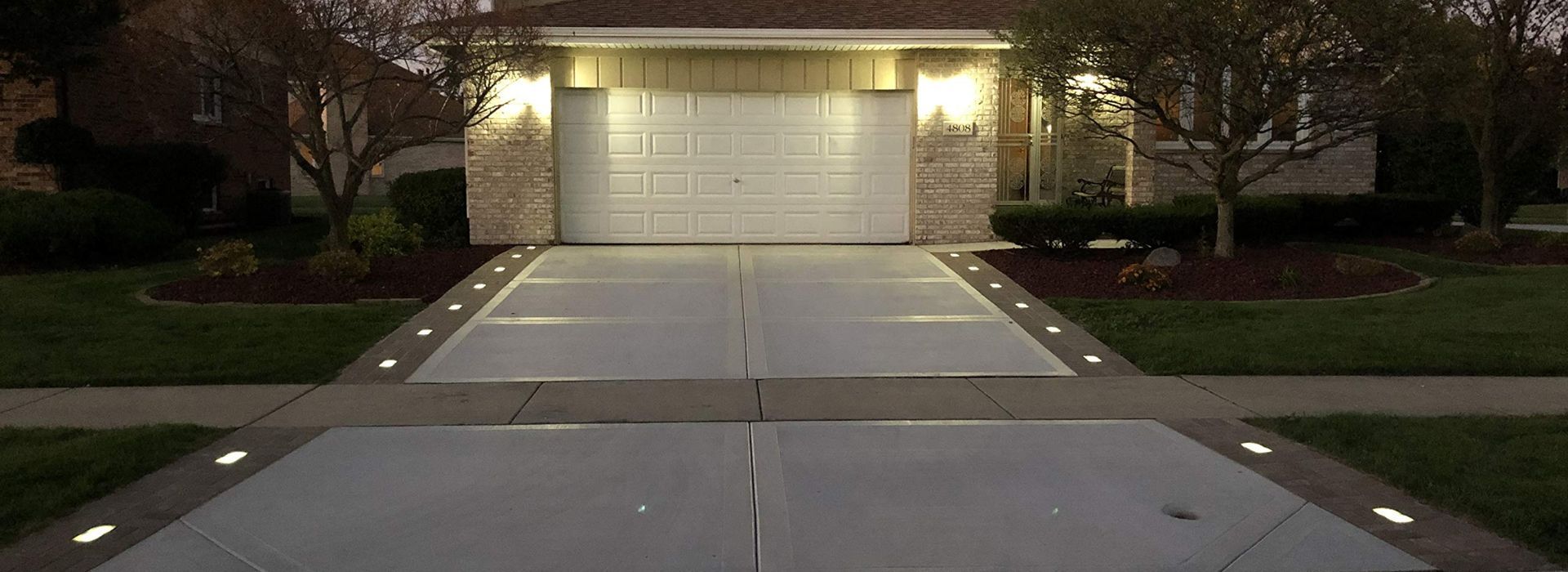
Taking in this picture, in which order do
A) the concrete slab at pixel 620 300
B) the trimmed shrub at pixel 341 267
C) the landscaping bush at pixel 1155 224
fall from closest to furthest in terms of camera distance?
the concrete slab at pixel 620 300 → the trimmed shrub at pixel 341 267 → the landscaping bush at pixel 1155 224

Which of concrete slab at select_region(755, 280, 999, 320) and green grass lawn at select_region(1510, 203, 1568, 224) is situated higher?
green grass lawn at select_region(1510, 203, 1568, 224)

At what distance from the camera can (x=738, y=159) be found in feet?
51.2

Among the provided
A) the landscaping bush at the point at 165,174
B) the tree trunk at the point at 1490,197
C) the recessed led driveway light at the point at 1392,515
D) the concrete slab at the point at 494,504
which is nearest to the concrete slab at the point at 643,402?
the concrete slab at the point at 494,504

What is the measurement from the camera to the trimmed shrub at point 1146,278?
1184cm

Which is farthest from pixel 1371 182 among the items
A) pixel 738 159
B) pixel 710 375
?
pixel 710 375

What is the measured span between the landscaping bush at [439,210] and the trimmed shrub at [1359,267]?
36.0ft

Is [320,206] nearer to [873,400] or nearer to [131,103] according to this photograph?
[131,103]

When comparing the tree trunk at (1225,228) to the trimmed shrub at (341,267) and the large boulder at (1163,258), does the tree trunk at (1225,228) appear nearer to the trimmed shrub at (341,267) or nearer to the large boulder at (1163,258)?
the large boulder at (1163,258)

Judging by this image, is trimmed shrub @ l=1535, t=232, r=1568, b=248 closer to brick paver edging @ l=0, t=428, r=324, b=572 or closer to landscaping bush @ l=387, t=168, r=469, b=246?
landscaping bush @ l=387, t=168, r=469, b=246

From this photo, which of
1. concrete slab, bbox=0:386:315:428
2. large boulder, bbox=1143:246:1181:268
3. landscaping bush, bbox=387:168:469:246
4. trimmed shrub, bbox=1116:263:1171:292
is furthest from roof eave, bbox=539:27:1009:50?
concrete slab, bbox=0:386:315:428

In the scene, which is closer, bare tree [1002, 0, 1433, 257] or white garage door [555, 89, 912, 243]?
bare tree [1002, 0, 1433, 257]

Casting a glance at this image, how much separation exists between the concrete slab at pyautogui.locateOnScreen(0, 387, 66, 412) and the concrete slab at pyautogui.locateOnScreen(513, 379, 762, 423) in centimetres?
329

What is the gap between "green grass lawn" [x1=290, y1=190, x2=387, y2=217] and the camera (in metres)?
28.1

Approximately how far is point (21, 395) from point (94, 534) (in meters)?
3.62
